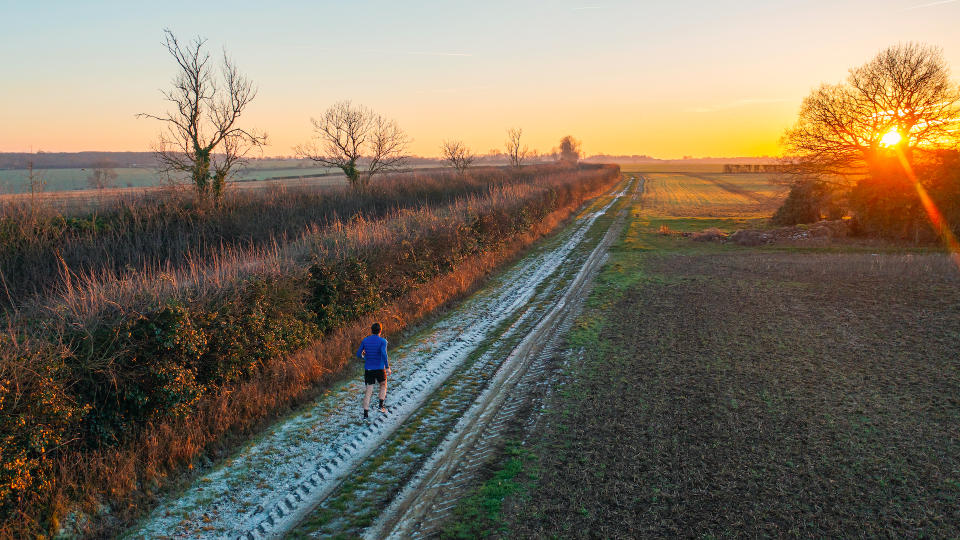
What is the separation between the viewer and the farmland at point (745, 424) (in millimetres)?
5301

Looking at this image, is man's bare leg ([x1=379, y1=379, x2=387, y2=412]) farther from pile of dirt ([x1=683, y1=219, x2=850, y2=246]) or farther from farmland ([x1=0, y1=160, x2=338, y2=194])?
pile of dirt ([x1=683, y1=219, x2=850, y2=246])

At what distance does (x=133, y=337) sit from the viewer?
270 inches

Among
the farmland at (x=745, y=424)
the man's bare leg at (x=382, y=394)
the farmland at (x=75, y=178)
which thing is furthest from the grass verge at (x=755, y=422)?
the farmland at (x=75, y=178)

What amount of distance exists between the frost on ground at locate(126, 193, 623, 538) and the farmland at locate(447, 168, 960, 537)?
1987mm

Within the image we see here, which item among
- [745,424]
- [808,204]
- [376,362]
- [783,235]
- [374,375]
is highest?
[808,204]

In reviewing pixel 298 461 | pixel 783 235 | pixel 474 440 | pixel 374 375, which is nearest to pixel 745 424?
pixel 474 440

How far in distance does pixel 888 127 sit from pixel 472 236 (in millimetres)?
25179

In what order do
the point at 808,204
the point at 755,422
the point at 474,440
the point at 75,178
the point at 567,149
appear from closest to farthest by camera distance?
the point at 474,440, the point at 755,422, the point at 808,204, the point at 75,178, the point at 567,149

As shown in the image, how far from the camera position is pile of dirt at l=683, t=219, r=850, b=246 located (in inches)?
977

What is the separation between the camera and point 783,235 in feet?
82.8

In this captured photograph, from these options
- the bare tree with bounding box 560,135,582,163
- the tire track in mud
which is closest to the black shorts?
the tire track in mud

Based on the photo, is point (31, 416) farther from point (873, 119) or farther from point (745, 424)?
point (873, 119)

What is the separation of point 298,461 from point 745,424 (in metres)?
6.35

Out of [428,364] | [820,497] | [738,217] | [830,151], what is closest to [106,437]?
[428,364]
